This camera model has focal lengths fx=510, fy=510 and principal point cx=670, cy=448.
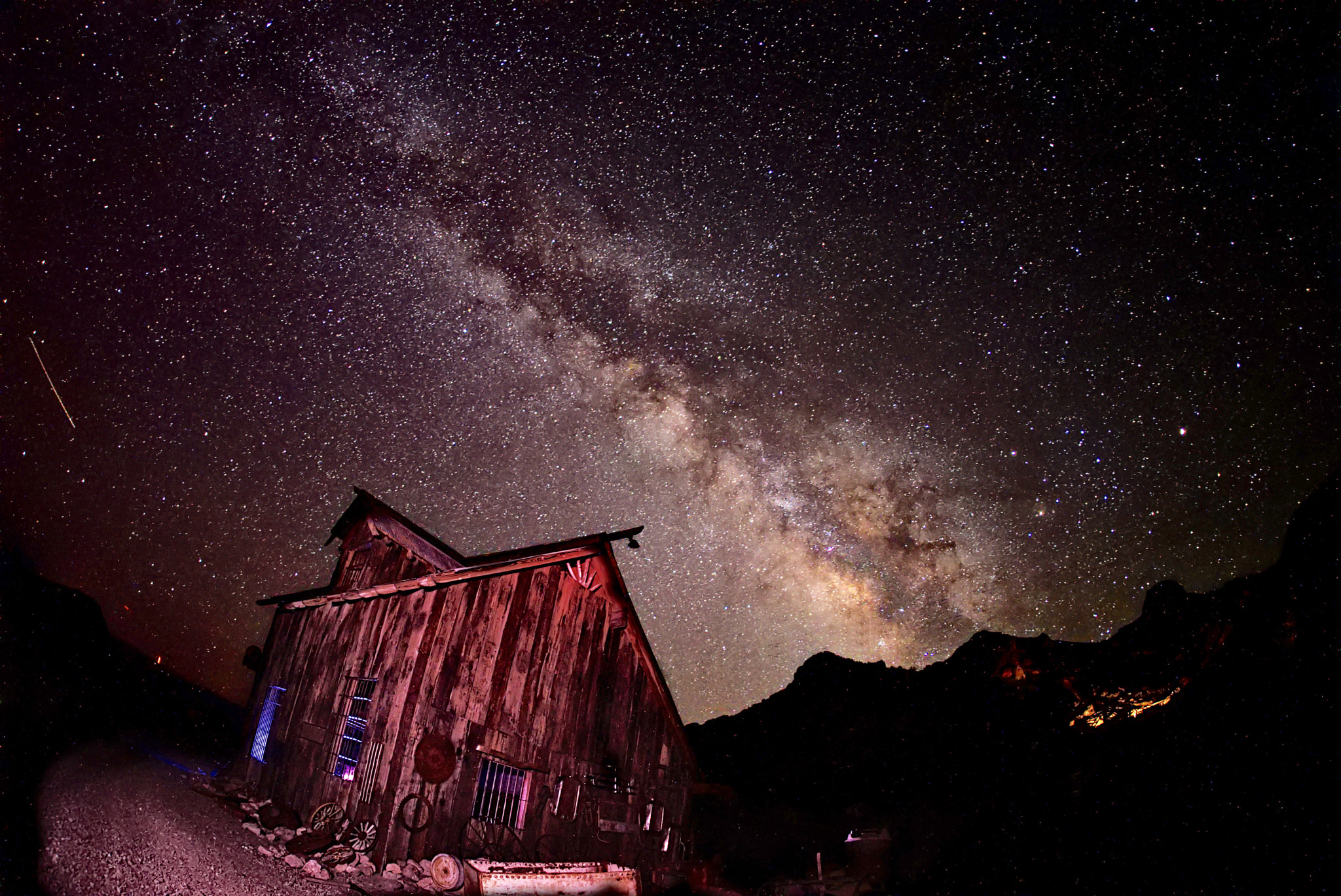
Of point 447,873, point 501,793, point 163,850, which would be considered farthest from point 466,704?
point 163,850

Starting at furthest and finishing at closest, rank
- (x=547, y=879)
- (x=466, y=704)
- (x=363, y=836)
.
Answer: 1. (x=466, y=704)
2. (x=547, y=879)
3. (x=363, y=836)

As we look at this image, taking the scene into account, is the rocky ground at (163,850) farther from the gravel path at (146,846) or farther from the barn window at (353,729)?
the barn window at (353,729)

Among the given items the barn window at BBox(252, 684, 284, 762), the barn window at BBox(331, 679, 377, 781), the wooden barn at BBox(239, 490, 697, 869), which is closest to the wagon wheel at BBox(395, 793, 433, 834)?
the wooden barn at BBox(239, 490, 697, 869)

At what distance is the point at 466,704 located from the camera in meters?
9.71

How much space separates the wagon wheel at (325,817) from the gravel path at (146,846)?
0.78m

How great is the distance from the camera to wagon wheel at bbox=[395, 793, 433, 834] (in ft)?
27.7

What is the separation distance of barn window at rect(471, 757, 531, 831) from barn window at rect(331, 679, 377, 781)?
2.29m

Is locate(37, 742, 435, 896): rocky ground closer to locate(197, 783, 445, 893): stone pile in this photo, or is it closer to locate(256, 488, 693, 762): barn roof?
locate(197, 783, 445, 893): stone pile

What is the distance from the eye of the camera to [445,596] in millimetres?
10023

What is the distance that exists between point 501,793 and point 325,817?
9.63 feet

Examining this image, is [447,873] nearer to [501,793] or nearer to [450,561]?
[501,793]

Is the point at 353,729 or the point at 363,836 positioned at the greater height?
the point at 353,729

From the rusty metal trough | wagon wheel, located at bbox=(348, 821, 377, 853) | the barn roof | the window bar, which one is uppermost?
the barn roof

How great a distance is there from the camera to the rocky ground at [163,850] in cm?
595
